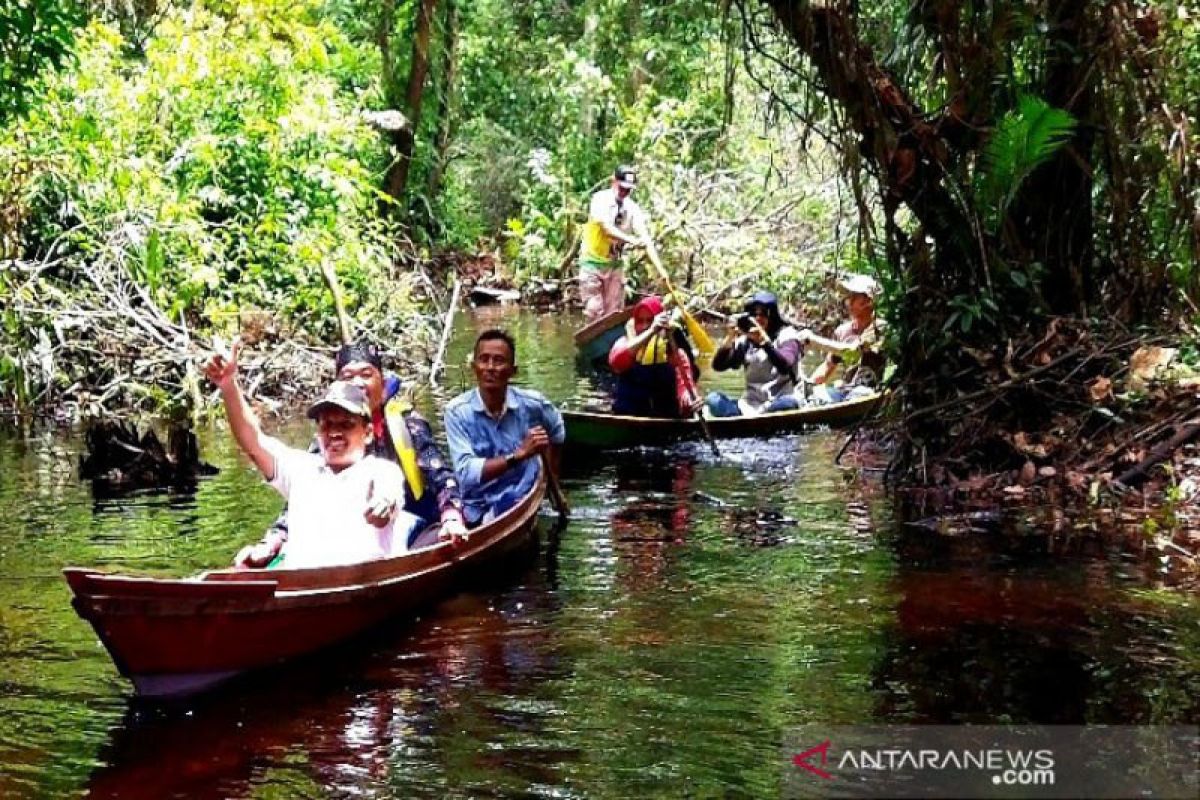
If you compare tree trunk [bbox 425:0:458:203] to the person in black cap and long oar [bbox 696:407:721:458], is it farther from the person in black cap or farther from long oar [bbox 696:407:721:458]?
the person in black cap

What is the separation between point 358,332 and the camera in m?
14.3

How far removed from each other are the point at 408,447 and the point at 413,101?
62.5ft

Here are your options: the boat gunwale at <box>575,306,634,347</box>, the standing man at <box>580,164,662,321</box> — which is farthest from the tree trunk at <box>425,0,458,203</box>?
the boat gunwale at <box>575,306,634,347</box>

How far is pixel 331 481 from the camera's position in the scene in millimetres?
5996

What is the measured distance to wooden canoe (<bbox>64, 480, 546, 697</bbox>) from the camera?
16.4ft

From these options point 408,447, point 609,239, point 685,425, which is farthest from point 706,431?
point 609,239

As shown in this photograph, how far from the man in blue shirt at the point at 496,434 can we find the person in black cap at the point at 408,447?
534 mm

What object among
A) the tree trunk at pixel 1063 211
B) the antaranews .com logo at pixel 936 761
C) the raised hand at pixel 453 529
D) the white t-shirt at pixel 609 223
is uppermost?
the white t-shirt at pixel 609 223

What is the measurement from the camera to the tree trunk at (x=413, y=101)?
79.0 feet

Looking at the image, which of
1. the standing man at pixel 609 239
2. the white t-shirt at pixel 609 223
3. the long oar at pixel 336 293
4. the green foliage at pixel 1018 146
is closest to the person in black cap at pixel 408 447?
the green foliage at pixel 1018 146

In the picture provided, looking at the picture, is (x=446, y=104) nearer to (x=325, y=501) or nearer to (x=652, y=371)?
(x=652, y=371)

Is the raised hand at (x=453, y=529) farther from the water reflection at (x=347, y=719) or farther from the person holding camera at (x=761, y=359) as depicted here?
the person holding camera at (x=761, y=359)

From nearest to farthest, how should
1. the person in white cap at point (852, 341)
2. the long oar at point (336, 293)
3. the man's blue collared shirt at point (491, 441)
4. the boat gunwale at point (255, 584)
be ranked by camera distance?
the boat gunwale at point (255, 584) < the man's blue collared shirt at point (491, 441) < the person in white cap at point (852, 341) < the long oar at point (336, 293)

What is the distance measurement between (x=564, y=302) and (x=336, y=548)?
18.0 m
